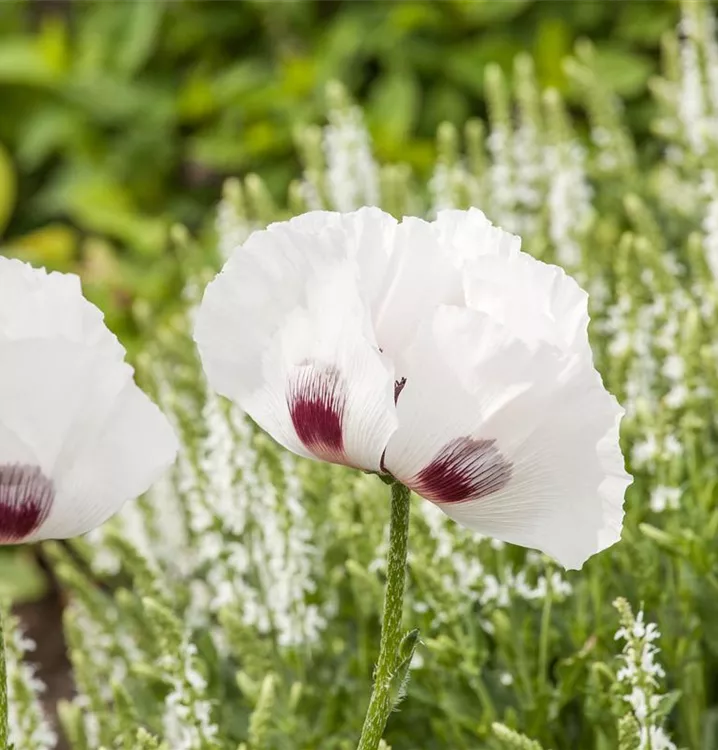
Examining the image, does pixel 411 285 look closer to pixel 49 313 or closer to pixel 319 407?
pixel 319 407

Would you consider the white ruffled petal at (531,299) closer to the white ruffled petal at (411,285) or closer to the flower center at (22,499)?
the white ruffled petal at (411,285)

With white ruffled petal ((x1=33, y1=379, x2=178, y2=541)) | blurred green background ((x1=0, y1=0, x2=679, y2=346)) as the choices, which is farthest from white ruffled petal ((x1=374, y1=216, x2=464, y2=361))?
blurred green background ((x1=0, y1=0, x2=679, y2=346))

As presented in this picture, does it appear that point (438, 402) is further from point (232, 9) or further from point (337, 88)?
point (232, 9)

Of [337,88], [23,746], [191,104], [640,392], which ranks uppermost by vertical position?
[191,104]

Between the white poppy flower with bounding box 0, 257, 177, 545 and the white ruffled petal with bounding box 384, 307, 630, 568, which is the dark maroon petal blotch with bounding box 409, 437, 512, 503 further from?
the white poppy flower with bounding box 0, 257, 177, 545

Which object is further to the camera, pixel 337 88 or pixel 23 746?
pixel 337 88

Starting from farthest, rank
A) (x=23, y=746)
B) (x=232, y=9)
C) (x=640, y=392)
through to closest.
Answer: (x=232, y=9) < (x=640, y=392) < (x=23, y=746)

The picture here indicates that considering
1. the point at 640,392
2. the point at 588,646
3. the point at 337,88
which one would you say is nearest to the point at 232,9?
the point at 337,88
